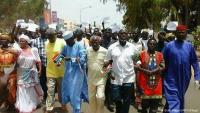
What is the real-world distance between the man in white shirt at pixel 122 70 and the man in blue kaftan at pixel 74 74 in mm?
864

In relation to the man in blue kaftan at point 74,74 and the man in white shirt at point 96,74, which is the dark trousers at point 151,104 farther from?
the man in blue kaftan at point 74,74

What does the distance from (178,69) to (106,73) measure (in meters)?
1.69

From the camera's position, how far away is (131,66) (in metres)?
10.1

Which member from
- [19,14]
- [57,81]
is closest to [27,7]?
[19,14]

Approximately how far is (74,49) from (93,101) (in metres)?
1.11

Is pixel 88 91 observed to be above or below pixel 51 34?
below

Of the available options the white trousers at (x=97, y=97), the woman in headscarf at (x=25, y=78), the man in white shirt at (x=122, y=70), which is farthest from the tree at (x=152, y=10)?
the man in white shirt at (x=122, y=70)

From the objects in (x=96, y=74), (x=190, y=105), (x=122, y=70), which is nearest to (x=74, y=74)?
(x=96, y=74)

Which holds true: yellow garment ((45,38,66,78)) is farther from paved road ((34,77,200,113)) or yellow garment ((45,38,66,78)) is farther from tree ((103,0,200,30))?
tree ((103,0,200,30))

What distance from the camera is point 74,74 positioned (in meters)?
10.9

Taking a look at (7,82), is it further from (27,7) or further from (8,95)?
(27,7)

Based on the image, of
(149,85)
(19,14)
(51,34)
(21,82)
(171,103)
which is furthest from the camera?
(19,14)

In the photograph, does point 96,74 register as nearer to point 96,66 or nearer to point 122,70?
point 96,66

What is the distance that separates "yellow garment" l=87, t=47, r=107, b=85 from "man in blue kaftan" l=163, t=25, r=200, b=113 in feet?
5.40
